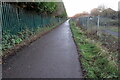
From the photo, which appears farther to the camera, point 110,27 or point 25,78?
point 110,27

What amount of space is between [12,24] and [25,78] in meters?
5.21

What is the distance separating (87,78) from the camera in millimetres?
4031

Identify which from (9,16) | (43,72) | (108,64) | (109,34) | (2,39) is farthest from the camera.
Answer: (109,34)

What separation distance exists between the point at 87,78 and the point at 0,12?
546cm

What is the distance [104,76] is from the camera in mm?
4156

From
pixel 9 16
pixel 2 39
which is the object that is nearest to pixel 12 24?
pixel 9 16

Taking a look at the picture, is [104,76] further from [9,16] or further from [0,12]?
[9,16]

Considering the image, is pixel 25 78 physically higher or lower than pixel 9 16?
lower

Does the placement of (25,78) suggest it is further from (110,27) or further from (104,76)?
(110,27)

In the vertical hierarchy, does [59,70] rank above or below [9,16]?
below

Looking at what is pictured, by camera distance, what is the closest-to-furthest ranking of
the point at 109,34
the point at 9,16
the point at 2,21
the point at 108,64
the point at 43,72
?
the point at 43,72, the point at 108,64, the point at 2,21, the point at 9,16, the point at 109,34

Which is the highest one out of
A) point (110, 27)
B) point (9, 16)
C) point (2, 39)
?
point (9, 16)

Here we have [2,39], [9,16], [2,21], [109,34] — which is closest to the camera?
[2,39]

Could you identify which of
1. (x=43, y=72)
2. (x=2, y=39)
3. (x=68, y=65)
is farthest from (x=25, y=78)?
(x=2, y=39)
